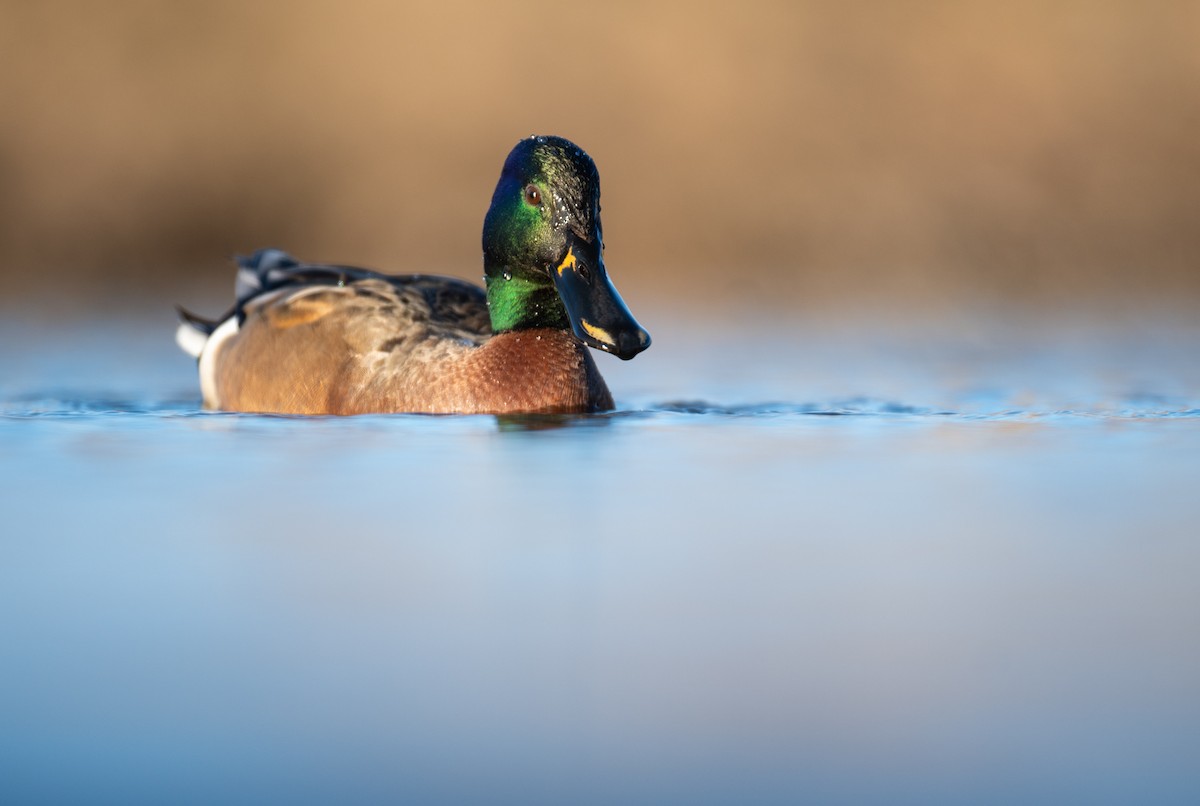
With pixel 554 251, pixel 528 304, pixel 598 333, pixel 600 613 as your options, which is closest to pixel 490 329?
pixel 528 304

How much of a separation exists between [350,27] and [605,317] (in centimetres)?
1518

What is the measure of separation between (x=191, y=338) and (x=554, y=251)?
3.38 meters

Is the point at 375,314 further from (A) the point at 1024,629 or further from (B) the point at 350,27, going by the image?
(B) the point at 350,27

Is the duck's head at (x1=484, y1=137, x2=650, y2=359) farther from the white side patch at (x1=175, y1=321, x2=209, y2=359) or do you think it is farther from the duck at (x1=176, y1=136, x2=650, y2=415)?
the white side patch at (x1=175, y1=321, x2=209, y2=359)

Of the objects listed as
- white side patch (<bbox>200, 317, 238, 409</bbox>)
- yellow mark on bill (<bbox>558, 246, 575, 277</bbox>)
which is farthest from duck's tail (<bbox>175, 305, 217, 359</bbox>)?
yellow mark on bill (<bbox>558, 246, 575, 277</bbox>)

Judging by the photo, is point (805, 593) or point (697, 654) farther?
point (805, 593)

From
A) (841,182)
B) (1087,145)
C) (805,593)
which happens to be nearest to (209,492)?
(805,593)

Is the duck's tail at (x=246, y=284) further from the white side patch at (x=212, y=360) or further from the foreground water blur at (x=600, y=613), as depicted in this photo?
the foreground water blur at (x=600, y=613)

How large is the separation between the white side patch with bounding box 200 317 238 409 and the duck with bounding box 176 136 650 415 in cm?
41

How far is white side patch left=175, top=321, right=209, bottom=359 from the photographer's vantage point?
32.8ft

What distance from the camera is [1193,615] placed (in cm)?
396

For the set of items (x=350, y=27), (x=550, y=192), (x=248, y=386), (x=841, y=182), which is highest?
(x=350, y=27)

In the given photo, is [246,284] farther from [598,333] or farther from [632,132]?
[632,132]

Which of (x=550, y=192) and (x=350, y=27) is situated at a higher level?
(x=350, y=27)
